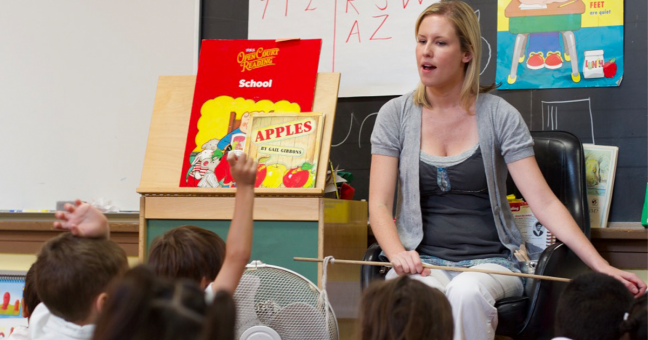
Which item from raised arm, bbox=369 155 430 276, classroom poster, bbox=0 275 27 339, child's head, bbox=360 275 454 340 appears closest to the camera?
child's head, bbox=360 275 454 340

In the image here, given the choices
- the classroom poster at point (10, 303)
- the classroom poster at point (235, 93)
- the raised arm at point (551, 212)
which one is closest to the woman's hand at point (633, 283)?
the raised arm at point (551, 212)

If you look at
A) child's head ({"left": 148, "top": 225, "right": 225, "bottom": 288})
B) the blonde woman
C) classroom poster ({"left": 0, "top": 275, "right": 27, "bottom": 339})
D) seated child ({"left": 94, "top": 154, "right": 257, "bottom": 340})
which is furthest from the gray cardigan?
classroom poster ({"left": 0, "top": 275, "right": 27, "bottom": 339})

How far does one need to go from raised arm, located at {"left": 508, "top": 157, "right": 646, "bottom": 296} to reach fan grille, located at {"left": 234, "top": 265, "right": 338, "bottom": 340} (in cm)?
71

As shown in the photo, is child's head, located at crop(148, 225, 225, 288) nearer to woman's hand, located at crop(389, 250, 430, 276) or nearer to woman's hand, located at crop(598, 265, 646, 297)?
woman's hand, located at crop(389, 250, 430, 276)

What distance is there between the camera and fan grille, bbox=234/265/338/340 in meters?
1.81

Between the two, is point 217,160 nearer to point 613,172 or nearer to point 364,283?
point 364,283

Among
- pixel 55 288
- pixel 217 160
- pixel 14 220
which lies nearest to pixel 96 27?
pixel 14 220

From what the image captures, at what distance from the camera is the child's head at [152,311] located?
0.73m

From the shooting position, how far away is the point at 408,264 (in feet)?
6.25

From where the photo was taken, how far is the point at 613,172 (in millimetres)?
2535

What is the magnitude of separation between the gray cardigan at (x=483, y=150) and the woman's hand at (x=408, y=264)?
0.55ft

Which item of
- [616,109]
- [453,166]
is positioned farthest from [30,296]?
[616,109]

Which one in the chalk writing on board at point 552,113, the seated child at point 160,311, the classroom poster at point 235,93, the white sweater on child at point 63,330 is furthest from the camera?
the chalk writing on board at point 552,113

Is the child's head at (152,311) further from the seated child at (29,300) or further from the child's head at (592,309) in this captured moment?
the seated child at (29,300)
